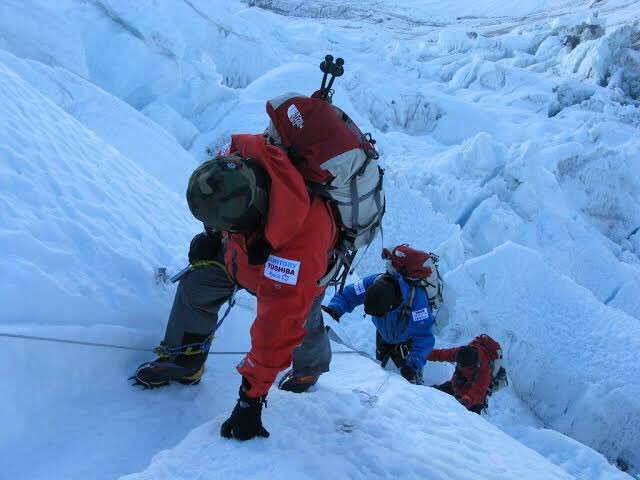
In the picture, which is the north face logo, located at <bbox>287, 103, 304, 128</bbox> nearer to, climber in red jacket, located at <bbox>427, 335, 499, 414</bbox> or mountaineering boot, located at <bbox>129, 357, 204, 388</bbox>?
mountaineering boot, located at <bbox>129, 357, 204, 388</bbox>

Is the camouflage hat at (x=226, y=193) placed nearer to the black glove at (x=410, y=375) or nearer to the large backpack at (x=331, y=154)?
the large backpack at (x=331, y=154)

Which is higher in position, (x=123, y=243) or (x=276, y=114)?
(x=276, y=114)

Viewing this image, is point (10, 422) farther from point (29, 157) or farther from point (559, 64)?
point (559, 64)

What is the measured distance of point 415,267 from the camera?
291 centimetres

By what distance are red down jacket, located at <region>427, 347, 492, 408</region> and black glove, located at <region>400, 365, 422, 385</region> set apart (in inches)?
29.7

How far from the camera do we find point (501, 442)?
220 centimetres

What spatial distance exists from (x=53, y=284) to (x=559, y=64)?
18.4 m

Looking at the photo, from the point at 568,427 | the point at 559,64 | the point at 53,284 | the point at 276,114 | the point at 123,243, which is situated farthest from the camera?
the point at 559,64

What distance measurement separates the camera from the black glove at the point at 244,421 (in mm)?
1514

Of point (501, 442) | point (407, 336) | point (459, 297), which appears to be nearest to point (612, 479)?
point (501, 442)

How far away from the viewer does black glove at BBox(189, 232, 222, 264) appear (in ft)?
5.88

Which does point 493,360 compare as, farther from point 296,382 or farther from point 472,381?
point 296,382

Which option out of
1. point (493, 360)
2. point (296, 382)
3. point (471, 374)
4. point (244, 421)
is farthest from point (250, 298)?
point (493, 360)

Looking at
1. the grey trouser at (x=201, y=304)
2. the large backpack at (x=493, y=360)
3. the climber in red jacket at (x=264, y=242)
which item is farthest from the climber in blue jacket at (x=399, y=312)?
the climber in red jacket at (x=264, y=242)
